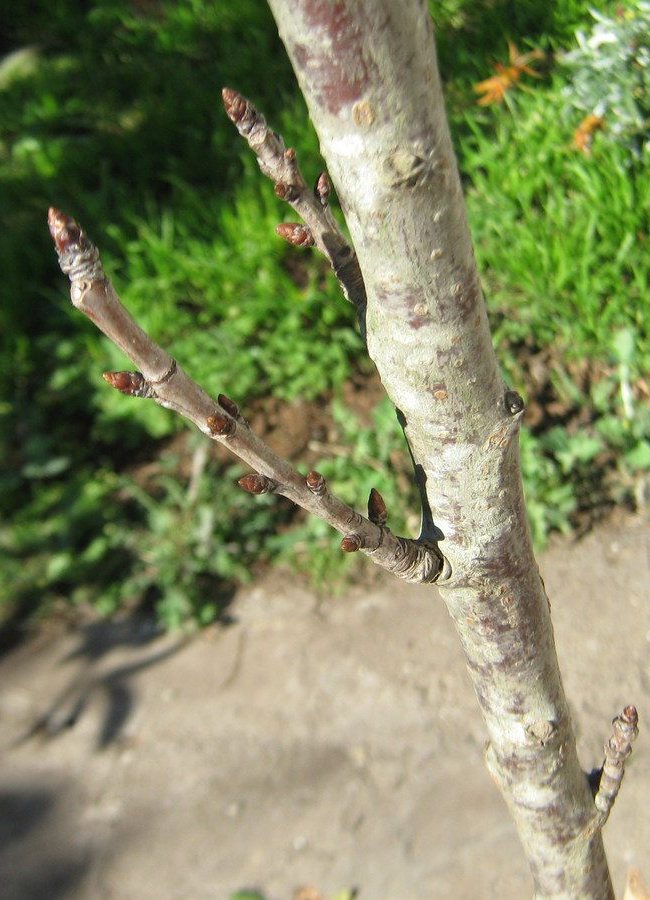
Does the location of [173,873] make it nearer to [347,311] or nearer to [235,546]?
[235,546]

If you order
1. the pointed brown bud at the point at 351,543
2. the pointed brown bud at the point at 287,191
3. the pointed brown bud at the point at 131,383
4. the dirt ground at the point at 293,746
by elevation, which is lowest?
the dirt ground at the point at 293,746

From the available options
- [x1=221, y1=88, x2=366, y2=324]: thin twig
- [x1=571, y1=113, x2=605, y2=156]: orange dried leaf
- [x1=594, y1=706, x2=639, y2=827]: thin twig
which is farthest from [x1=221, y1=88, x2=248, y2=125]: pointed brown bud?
[x1=571, y1=113, x2=605, y2=156]: orange dried leaf

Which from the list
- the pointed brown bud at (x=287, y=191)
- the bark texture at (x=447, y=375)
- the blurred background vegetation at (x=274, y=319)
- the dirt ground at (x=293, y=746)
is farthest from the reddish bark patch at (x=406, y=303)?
the blurred background vegetation at (x=274, y=319)

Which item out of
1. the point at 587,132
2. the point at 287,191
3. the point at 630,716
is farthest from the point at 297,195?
the point at 587,132

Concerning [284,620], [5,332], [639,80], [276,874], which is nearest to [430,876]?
[276,874]

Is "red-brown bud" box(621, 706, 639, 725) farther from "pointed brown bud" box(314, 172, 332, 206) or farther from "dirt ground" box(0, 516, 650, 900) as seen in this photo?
"dirt ground" box(0, 516, 650, 900)

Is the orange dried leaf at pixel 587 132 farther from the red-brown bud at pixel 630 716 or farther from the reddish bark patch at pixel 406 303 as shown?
the reddish bark patch at pixel 406 303
